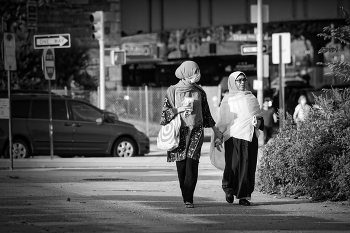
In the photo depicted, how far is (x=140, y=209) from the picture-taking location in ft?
32.7

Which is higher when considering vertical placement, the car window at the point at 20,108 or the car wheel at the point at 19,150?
the car window at the point at 20,108

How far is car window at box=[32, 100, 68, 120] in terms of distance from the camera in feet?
71.1

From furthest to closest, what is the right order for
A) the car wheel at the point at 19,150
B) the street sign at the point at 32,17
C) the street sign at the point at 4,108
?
the street sign at the point at 32,17 → the car wheel at the point at 19,150 → the street sign at the point at 4,108

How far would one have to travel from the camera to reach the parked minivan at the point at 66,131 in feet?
70.0

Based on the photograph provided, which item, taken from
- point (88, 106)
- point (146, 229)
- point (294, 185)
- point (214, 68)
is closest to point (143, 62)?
point (214, 68)

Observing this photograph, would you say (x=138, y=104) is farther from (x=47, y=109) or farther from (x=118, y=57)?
(x=47, y=109)

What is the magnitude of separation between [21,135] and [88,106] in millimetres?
A: 1929

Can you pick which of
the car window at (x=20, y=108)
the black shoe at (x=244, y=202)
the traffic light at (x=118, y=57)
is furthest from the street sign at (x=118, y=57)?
the black shoe at (x=244, y=202)

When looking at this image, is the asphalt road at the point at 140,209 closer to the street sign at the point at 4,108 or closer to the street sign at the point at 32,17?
the street sign at the point at 4,108

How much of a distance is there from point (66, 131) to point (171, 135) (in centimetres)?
1166

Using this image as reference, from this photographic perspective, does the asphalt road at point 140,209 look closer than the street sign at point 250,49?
Yes

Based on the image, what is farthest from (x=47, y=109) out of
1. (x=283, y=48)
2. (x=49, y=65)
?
(x=283, y=48)

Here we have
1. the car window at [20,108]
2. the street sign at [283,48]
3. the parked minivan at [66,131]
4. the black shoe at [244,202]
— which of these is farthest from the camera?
the car window at [20,108]

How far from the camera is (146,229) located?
27.5 ft
